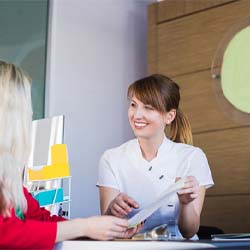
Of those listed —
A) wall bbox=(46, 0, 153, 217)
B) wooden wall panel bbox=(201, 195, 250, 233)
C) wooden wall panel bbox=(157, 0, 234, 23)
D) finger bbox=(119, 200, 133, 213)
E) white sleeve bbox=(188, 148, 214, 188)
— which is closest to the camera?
finger bbox=(119, 200, 133, 213)

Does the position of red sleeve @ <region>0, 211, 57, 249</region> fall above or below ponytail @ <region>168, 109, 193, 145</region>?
below

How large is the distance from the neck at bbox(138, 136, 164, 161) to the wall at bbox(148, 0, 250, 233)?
91 cm

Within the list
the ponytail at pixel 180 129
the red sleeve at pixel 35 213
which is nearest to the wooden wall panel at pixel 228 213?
the ponytail at pixel 180 129

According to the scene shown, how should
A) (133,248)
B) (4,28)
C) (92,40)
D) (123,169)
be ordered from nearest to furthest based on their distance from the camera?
(133,248) → (123,169) → (4,28) → (92,40)

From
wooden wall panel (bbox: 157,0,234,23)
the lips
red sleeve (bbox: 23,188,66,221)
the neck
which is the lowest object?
Answer: red sleeve (bbox: 23,188,66,221)

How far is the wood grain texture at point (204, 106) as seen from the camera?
260cm

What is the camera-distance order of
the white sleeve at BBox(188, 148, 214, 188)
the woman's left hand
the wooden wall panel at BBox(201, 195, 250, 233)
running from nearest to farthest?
1. the woman's left hand
2. the white sleeve at BBox(188, 148, 214, 188)
3. the wooden wall panel at BBox(201, 195, 250, 233)

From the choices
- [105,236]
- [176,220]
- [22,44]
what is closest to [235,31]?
[22,44]

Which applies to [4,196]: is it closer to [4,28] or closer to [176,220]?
[176,220]

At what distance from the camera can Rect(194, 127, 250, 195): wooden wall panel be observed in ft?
8.22

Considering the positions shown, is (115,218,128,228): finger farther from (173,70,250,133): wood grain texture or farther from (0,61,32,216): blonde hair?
(173,70,250,133): wood grain texture

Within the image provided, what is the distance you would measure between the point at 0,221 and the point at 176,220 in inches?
30.8

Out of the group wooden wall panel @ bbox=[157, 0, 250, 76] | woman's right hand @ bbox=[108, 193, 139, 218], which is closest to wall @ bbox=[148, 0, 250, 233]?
wooden wall panel @ bbox=[157, 0, 250, 76]

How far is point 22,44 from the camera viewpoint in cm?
283
